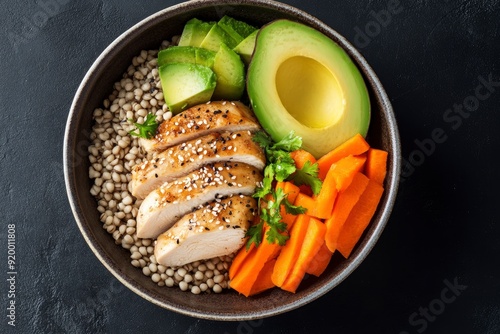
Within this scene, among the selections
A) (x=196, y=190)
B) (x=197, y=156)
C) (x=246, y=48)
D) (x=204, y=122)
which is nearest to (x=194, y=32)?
(x=246, y=48)

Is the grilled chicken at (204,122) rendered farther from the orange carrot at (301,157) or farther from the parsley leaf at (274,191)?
the orange carrot at (301,157)

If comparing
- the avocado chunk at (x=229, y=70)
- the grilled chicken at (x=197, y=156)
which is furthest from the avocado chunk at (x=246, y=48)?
the grilled chicken at (x=197, y=156)

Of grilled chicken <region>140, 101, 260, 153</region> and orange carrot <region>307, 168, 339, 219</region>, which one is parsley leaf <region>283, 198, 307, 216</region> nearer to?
orange carrot <region>307, 168, 339, 219</region>

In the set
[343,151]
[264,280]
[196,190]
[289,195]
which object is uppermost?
[343,151]

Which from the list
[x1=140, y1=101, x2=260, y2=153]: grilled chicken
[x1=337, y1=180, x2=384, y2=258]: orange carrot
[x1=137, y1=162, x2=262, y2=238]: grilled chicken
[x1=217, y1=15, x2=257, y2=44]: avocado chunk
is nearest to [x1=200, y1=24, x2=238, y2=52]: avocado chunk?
[x1=217, y1=15, x2=257, y2=44]: avocado chunk

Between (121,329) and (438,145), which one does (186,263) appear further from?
(438,145)

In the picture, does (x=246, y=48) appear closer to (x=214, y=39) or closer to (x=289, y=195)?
(x=214, y=39)
